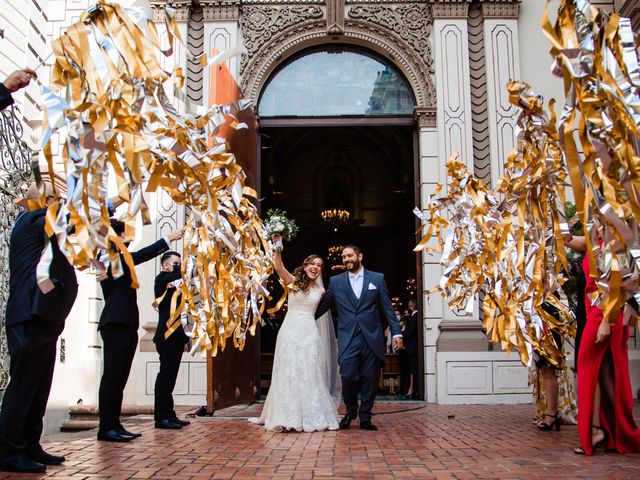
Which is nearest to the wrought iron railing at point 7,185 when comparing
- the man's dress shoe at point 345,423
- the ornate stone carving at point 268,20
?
the man's dress shoe at point 345,423

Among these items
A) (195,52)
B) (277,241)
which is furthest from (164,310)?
(195,52)

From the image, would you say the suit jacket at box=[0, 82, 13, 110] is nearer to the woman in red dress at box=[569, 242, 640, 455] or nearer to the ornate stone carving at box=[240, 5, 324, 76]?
the woman in red dress at box=[569, 242, 640, 455]

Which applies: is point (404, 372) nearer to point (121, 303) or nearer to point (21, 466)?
point (121, 303)

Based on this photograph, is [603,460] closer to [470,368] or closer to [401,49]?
[470,368]

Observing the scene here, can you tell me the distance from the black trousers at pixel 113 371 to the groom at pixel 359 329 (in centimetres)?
240

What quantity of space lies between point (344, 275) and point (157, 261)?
12.7 feet

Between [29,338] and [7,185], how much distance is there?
9.91ft

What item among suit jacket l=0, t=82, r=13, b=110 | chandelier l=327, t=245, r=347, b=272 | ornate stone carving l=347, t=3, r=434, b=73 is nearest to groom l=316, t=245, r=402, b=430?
suit jacket l=0, t=82, r=13, b=110

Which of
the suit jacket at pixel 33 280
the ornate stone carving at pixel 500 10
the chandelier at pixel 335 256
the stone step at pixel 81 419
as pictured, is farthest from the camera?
the chandelier at pixel 335 256

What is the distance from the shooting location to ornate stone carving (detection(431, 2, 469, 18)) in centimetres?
1152

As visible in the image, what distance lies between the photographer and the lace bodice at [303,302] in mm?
7984

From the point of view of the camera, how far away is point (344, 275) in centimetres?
816

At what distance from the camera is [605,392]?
563cm

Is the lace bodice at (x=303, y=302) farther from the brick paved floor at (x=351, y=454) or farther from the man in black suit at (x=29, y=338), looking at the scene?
the man in black suit at (x=29, y=338)
